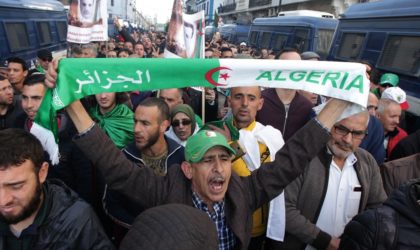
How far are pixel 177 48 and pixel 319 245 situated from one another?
294 cm

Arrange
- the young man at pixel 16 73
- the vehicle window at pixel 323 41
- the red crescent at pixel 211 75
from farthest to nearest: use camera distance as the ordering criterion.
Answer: the vehicle window at pixel 323 41 → the young man at pixel 16 73 → the red crescent at pixel 211 75

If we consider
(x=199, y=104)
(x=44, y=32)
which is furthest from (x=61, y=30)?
(x=199, y=104)

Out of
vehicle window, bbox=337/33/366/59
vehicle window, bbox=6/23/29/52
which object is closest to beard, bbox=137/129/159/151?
vehicle window, bbox=337/33/366/59

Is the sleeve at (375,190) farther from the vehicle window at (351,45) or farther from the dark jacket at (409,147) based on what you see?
the vehicle window at (351,45)

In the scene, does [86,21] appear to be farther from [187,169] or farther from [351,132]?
[351,132]

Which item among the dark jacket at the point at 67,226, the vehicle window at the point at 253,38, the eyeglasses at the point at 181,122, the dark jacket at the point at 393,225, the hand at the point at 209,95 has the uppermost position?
the dark jacket at the point at 393,225

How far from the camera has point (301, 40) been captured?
10078 mm

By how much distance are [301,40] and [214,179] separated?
8996 millimetres

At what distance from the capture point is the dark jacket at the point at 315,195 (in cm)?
234

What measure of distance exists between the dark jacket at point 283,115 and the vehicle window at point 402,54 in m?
3.01

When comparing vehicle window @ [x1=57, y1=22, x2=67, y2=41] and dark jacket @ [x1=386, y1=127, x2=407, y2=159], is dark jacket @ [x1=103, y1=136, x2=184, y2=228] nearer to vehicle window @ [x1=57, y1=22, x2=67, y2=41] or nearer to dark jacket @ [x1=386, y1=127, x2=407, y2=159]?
dark jacket @ [x1=386, y1=127, x2=407, y2=159]

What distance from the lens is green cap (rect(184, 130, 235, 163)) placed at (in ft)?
6.27

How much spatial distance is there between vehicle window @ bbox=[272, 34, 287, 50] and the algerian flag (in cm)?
950

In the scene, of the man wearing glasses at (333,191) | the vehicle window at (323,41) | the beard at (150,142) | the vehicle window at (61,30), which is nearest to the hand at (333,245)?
the man wearing glasses at (333,191)
